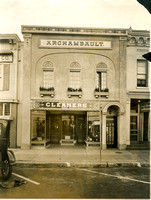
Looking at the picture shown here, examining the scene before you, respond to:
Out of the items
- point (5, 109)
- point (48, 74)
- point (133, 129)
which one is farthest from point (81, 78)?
point (5, 109)

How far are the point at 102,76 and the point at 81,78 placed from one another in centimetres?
158

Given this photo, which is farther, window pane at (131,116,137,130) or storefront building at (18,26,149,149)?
window pane at (131,116,137,130)

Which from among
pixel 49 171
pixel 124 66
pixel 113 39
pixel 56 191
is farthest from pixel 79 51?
pixel 56 191

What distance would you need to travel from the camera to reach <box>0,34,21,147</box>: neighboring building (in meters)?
13.7

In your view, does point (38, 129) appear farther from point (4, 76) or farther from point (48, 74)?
point (4, 76)

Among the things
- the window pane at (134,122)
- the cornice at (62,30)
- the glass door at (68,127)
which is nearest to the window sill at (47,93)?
the glass door at (68,127)

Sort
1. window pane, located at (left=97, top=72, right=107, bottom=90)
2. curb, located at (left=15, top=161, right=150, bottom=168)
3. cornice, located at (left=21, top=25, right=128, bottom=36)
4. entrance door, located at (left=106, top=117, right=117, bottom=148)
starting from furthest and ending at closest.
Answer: entrance door, located at (left=106, top=117, right=117, bottom=148)
window pane, located at (left=97, top=72, right=107, bottom=90)
cornice, located at (left=21, top=25, right=128, bottom=36)
curb, located at (left=15, top=161, right=150, bottom=168)

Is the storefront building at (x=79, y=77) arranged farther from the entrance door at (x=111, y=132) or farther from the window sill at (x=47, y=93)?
the entrance door at (x=111, y=132)

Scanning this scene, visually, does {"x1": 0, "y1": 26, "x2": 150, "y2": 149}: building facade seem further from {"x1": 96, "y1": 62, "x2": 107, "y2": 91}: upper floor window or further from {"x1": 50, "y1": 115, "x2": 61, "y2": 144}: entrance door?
{"x1": 50, "y1": 115, "x2": 61, "y2": 144}: entrance door

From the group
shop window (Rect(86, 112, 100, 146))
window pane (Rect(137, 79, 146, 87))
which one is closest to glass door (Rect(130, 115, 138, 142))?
window pane (Rect(137, 79, 146, 87))

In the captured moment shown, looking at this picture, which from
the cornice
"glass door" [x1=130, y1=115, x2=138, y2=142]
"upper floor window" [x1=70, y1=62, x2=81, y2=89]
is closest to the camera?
the cornice

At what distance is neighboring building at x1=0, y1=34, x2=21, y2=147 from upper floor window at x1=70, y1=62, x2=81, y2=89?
13.1ft

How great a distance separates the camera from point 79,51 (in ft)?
44.6

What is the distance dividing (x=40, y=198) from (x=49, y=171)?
2.96 metres
